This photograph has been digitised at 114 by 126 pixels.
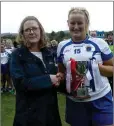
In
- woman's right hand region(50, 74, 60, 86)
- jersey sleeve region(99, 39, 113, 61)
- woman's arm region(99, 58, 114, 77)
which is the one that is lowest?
woman's right hand region(50, 74, 60, 86)

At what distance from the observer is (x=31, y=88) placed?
2664mm

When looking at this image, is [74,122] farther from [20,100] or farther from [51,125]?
[20,100]

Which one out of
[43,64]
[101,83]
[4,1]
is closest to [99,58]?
[101,83]

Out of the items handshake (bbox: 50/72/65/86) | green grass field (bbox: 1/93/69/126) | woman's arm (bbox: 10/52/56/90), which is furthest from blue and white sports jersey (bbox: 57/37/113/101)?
green grass field (bbox: 1/93/69/126)

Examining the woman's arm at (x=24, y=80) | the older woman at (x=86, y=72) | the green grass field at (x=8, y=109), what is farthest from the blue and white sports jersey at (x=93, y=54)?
the green grass field at (x=8, y=109)

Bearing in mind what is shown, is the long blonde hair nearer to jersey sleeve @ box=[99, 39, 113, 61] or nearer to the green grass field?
jersey sleeve @ box=[99, 39, 113, 61]

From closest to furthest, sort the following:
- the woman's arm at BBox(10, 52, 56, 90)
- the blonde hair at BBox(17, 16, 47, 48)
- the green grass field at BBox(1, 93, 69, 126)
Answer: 1. the woman's arm at BBox(10, 52, 56, 90)
2. the blonde hair at BBox(17, 16, 47, 48)
3. the green grass field at BBox(1, 93, 69, 126)

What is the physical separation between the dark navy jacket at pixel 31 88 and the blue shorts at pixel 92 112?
0.22 meters

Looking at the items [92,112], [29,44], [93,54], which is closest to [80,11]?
[93,54]

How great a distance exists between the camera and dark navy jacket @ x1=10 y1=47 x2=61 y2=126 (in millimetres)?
2682

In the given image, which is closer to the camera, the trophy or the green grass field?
the trophy

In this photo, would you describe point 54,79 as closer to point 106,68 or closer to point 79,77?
point 79,77

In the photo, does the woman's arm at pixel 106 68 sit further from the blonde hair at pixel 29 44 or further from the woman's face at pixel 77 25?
the blonde hair at pixel 29 44

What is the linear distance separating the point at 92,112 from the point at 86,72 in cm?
35
